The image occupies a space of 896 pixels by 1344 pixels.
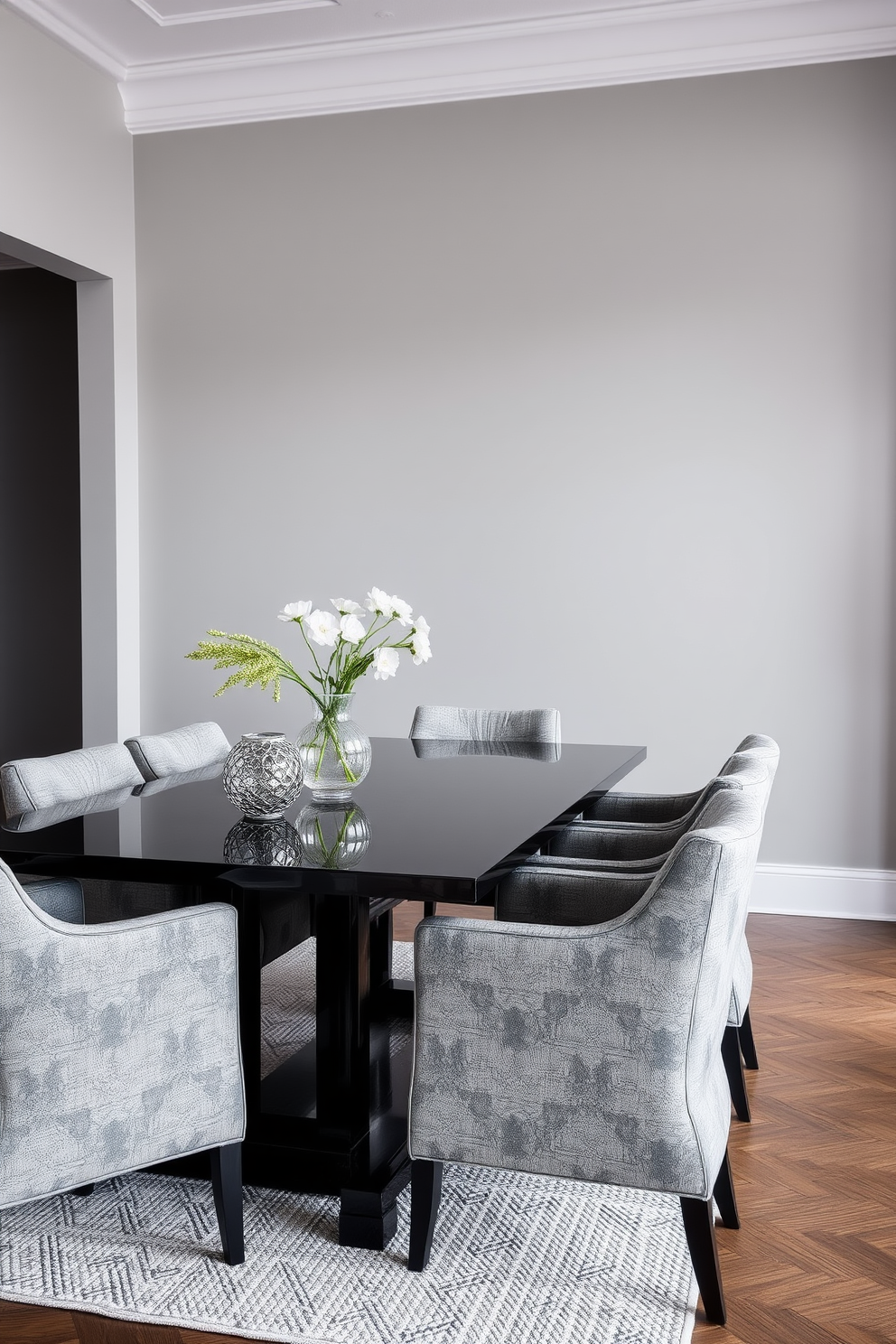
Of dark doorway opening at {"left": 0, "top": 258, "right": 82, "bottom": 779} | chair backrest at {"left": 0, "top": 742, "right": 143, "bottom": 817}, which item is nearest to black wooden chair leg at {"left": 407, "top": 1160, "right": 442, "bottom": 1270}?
chair backrest at {"left": 0, "top": 742, "right": 143, "bottom": 817}

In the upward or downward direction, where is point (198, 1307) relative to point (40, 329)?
downward

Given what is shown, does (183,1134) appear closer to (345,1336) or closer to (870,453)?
(345,1336)

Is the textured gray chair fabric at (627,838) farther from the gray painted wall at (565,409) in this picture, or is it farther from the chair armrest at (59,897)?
the gray painted wall at (565,409)

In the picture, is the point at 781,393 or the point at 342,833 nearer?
the point at 342,833

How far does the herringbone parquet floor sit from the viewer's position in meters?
2.00

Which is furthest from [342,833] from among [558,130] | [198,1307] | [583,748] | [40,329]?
[40,329]

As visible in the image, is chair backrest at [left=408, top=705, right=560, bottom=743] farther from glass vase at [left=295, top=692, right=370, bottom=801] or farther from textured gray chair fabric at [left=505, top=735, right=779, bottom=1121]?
glass vase at [left=295, top=692, right=370, bottom=801]

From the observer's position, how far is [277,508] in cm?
563

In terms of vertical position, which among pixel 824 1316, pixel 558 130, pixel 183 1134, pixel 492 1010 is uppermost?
pixel 558 130

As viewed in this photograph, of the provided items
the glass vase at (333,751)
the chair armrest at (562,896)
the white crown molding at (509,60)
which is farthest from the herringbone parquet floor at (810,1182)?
the white crown molding at (509,60)

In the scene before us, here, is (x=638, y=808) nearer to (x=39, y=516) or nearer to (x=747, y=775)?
(x=747, y=775)

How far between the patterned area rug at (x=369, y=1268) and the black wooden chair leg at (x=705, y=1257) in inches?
2.1

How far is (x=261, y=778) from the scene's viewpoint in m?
2.48

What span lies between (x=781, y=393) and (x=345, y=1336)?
409 centimetres
